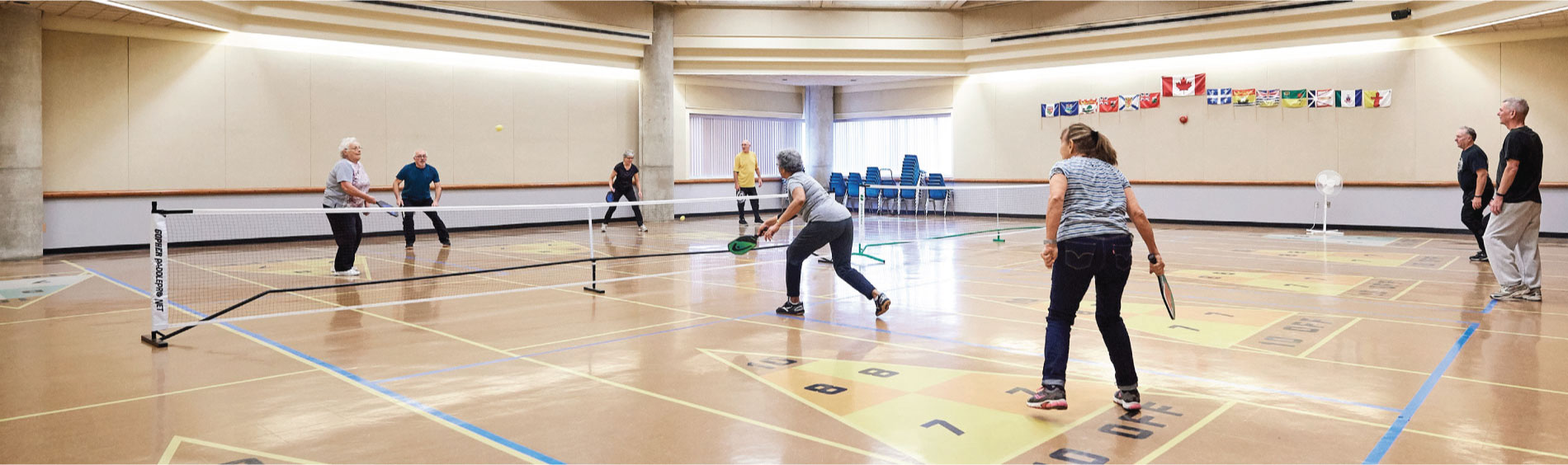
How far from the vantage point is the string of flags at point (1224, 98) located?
56.5 feet

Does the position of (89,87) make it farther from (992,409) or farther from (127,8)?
(992,409)

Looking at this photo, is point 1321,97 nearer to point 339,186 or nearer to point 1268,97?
point 1268,97

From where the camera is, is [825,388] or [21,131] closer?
[825,388]

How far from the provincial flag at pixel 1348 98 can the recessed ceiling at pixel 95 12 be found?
19.1 m

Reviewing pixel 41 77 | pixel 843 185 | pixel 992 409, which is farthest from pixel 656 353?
pixel 843 185

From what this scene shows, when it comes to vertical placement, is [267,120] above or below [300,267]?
above

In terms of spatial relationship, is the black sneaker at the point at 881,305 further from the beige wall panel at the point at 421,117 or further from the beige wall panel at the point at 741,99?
the beige wall panel at the point at 741,99

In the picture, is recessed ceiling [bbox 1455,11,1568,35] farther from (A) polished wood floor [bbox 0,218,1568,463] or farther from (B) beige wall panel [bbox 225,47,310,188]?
(B) beige wall panel [bbox 225,47,310,188]

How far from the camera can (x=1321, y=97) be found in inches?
693

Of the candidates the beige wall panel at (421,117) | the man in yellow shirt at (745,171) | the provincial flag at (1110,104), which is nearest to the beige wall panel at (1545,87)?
the provincial flag at (1110,104)

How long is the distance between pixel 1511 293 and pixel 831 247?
19.8 ft

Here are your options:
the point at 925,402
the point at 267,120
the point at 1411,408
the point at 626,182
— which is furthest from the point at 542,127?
the point at 1411,408

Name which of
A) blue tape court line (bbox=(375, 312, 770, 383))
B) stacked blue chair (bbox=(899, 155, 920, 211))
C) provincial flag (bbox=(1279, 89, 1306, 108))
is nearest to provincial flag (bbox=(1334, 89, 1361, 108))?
provincial flag (bbox=(1279, 89, 1306, 108))

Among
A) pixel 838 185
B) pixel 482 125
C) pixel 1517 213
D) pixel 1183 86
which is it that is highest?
pixel 1183 86
